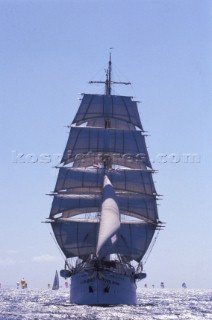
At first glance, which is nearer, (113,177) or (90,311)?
(90,311)

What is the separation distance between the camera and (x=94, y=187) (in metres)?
64.4

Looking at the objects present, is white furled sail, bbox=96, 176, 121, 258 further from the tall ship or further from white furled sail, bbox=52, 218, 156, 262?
white furled sail, bbox=52, 218, 156, 262

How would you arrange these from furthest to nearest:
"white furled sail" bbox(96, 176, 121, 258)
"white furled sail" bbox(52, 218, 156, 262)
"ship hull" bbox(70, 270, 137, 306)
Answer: "white furled sail" bbox(52, 218, 156, 262) < "ship hull" bbox(70, 270, 137, 306) < "white furled sail" bbox(96, 176, 121, 258)

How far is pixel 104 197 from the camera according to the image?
52969mm

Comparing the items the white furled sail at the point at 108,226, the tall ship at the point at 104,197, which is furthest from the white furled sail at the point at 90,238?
the white furled sail at the point at 108,226

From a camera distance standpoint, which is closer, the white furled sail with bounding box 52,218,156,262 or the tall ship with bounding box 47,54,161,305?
the tall ship with bounding box 47,54,161,305

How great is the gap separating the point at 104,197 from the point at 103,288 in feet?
27.4

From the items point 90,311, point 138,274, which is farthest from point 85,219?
point 90,311

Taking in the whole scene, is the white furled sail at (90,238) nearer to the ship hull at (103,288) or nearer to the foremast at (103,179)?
the foremast at (103,179)

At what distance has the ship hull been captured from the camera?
168 feet

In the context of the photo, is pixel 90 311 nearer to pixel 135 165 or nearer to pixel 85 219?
pixel 85 219

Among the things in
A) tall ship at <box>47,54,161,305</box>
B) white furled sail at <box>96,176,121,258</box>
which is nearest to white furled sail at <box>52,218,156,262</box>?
tall ship at <box>47,54,161,305</box>

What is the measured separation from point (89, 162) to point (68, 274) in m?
14.4

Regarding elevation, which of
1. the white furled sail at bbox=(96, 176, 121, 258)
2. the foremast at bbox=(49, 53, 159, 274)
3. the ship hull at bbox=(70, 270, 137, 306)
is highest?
the foremast at bbox=(49, 53, 159, 274)
